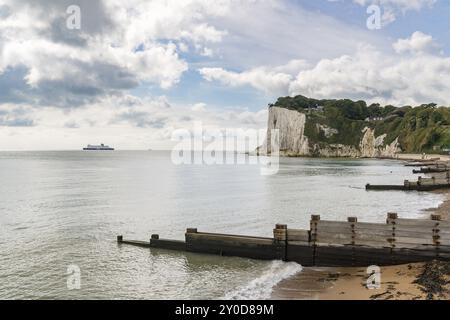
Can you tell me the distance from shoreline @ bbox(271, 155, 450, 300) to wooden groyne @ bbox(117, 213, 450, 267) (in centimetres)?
48

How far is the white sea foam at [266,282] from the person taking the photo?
44.2 feet

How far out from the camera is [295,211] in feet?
112

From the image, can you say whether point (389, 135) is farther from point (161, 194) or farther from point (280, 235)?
point (280, 235)

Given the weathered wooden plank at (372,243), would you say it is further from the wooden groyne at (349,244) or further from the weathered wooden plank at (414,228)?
the weathered wooden plank at (414,228)

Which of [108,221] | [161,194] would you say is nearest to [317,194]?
[161,194]

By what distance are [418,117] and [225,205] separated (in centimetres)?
17468

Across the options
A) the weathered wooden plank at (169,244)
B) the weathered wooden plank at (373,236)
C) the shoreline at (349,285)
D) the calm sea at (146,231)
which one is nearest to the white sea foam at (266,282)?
the calm sea at (146,231)

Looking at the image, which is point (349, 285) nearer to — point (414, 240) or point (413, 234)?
point (414, 240)

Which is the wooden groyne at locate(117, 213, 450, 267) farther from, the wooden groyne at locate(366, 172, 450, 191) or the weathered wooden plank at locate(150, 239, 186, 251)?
the wooden groyne at locate(366, 172, 450, 191)

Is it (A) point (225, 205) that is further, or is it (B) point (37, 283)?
(A) point (225, 205)

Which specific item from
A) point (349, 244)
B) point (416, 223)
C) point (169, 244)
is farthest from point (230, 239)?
point (416, 223)

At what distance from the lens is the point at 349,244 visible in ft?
53.3

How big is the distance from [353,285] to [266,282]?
310 centimetres

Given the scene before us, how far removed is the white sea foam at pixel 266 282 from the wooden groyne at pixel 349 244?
68cm
